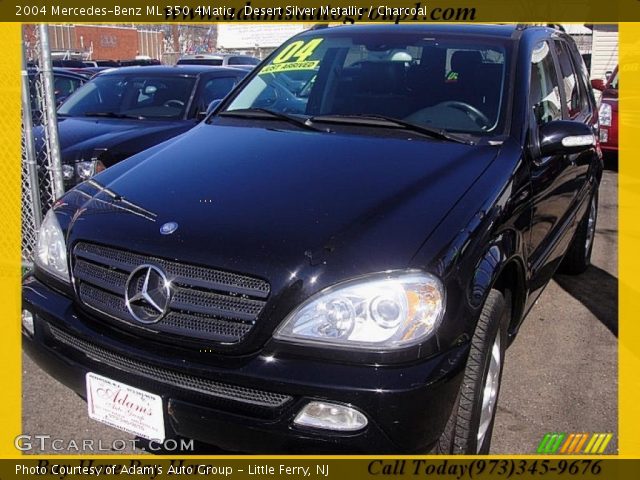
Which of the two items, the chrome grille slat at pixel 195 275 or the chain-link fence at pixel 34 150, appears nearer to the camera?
the chrome grille slat at pixel 195 275

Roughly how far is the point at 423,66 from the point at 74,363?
2423 millimetres

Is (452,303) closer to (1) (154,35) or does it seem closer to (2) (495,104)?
(2) (495,104)

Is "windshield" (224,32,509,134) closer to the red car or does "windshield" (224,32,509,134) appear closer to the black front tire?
the black front tire

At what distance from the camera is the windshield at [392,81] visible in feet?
11.6

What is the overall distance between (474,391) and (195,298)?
3.70ft

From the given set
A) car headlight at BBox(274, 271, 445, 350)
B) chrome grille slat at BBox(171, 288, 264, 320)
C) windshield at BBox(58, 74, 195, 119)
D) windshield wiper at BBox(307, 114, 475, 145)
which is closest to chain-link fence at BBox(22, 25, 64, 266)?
windshield at BBox(58, 74, 195, 119)

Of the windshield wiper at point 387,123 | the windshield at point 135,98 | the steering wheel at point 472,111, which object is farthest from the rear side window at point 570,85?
the windshield at point 135,98

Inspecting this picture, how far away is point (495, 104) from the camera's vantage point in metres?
3.48

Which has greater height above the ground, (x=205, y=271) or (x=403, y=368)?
(x=205, y=271)

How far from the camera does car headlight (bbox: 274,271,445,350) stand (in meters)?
2.29

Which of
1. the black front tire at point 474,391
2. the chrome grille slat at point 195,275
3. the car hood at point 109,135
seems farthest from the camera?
the car hood at point 109,135

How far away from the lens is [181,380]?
2.41 m

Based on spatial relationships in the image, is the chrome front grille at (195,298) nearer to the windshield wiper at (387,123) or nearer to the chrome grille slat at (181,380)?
the chrome grille slat at (181,380)
